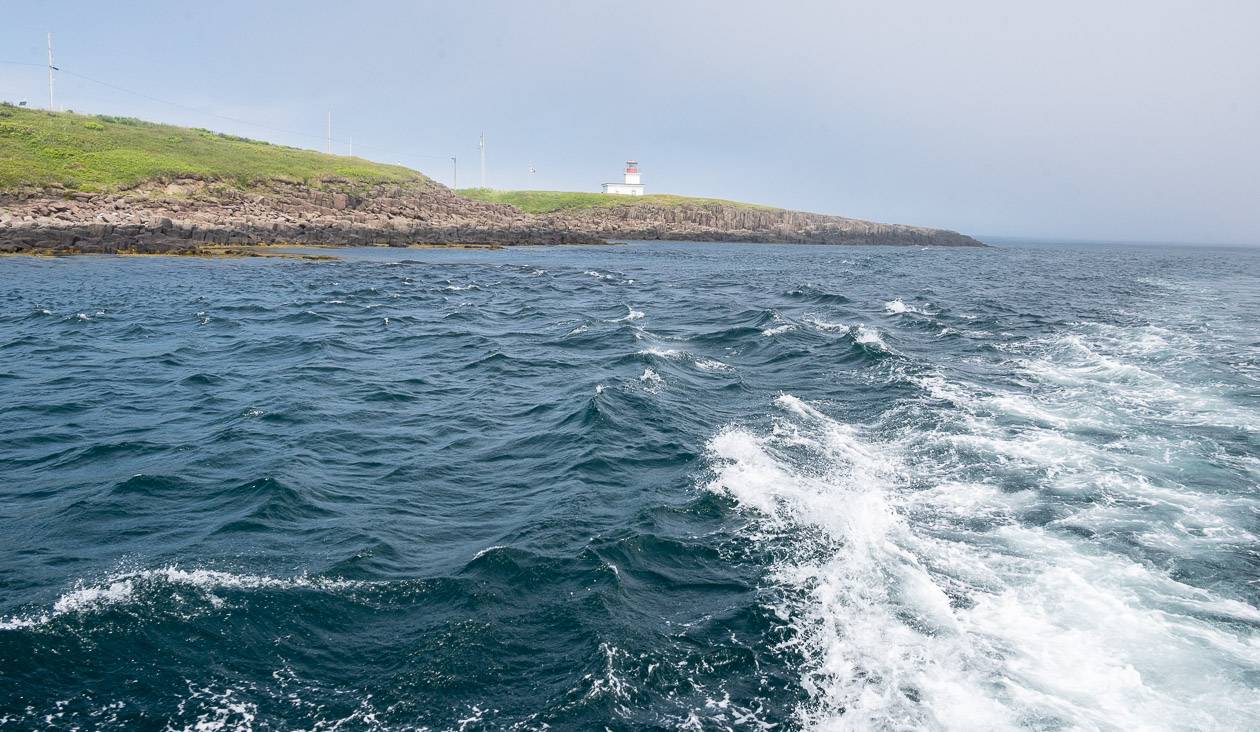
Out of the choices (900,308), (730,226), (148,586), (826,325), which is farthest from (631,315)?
(730,226)

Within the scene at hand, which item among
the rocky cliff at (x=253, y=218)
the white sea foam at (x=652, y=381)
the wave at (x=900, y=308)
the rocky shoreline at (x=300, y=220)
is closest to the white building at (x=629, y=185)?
the rocky shoreline at (x=300, y=220)

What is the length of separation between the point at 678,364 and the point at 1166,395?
12186 millimetres

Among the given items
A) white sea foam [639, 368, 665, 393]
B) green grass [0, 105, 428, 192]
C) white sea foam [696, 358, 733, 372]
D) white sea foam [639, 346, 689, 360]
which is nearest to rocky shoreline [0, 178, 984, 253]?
green grass [0, 105, 428, 192]

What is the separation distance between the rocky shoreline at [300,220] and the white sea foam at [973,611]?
51.2 meters

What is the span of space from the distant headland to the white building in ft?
94.1

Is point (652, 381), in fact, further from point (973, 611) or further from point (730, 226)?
point (730, 226)

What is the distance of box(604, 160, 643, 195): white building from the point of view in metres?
138

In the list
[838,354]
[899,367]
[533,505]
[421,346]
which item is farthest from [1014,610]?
[421,346]

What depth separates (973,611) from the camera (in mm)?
7883

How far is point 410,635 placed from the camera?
23.8 feet

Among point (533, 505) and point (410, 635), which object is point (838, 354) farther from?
point (410, 635)

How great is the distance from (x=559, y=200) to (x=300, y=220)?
64.1 meters

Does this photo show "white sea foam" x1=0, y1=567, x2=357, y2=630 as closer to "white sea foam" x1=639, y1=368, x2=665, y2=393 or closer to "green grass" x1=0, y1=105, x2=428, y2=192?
"white sea foam" x1=639, y1=368, x2=665, y2=393

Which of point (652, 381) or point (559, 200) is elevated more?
point (559, 200)
